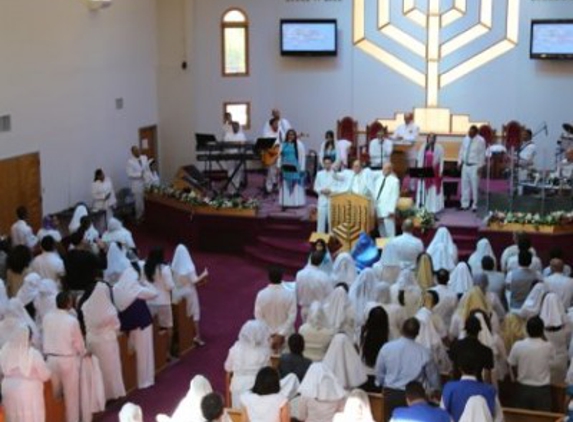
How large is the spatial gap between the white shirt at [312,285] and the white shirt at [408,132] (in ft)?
29.0

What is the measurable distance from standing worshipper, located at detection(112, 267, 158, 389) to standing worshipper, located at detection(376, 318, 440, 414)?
3.47 meters

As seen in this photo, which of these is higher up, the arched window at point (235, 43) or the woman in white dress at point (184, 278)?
the arched window at point (235, 43)

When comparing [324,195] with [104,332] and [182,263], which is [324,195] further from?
[104,332]

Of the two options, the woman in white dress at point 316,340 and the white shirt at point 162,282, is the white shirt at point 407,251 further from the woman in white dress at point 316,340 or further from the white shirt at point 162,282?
the woman in white dress at point 316,340

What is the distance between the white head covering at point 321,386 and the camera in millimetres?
7527

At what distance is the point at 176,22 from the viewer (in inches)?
845

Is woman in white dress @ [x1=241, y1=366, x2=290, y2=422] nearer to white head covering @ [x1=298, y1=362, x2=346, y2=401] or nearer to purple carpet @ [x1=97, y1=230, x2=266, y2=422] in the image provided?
white head covering @ [x1=298, y1=362, x2=346, y2=401]

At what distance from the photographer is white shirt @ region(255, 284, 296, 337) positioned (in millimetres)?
10469

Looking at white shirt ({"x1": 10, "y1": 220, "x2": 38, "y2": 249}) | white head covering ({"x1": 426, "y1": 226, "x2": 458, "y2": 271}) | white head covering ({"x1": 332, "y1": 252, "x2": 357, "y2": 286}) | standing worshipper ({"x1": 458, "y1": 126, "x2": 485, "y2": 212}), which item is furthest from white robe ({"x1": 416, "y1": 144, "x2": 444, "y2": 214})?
white shirt ({"x1": 10, "y1": 220, "x2": 38, "y2": 249})

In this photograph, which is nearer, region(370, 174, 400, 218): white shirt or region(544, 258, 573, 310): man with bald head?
region(544, 258, 573, 310): man with bald head

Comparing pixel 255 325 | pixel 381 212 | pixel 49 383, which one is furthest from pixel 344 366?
pixel 381 212

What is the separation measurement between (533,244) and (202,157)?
685cm

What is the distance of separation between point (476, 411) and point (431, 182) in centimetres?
1130

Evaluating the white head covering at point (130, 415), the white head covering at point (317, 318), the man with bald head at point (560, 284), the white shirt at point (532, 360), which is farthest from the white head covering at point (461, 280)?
the white head covering at point (130, 415)
